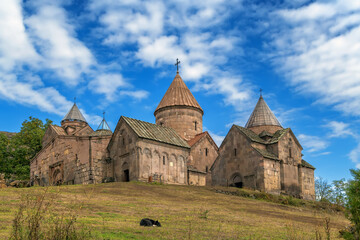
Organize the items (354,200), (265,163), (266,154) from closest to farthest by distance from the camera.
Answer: (354,200), (265,163), (266,154)

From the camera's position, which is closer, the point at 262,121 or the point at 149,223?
the point at 149,223

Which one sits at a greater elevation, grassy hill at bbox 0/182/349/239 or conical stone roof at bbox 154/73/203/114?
conical stone roof at bbox 154/73/203/114

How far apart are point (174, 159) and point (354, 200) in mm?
25116

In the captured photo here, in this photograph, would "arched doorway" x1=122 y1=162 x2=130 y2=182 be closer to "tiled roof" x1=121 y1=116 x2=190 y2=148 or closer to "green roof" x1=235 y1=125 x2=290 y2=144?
"tiled roof" x1=121 y1=116 x2=190 y2=148

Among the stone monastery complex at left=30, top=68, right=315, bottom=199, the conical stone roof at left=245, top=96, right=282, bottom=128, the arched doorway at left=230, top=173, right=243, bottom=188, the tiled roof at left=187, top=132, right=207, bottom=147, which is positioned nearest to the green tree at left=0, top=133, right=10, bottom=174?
the stone monastery complex at left=30, top=68, right=315, bottom=199

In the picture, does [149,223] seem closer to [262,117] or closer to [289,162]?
[289,162]

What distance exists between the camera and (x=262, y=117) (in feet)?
120

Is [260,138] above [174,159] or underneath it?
above

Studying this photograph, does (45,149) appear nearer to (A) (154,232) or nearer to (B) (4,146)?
(B) (4,146)

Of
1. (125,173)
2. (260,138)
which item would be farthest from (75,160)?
(260,138)

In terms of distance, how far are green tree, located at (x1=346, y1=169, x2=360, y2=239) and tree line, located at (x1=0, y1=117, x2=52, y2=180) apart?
39125mm

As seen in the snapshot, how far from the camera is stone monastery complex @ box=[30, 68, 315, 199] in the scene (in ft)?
103

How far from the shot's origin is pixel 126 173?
32.4m

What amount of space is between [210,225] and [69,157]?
73.0 ft
